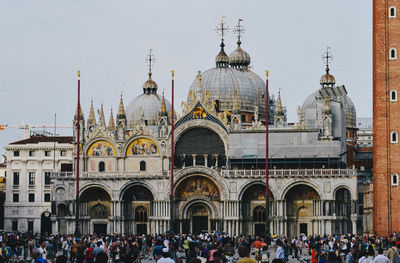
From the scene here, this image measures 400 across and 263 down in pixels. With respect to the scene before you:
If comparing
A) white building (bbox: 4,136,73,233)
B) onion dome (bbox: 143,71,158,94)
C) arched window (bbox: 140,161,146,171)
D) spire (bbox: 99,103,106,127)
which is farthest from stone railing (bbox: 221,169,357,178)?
white building (bbox: 4,136,73,233)

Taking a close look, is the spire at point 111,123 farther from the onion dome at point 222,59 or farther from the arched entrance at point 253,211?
the arched entrance at point 253,211

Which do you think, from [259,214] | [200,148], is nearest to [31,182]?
[200,148]

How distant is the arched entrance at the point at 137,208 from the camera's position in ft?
254

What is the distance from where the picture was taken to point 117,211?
251 ft

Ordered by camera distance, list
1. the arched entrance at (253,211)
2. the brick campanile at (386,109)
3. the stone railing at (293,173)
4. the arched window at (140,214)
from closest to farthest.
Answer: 1. the brick campanile at (386,109)
2. the stone railing at (293,173)
3. the arched entrance at (253,211)
4. the arched window at (140,214)

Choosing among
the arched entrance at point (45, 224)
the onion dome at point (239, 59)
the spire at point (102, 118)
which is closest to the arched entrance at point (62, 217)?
the spire at point (102, 118)

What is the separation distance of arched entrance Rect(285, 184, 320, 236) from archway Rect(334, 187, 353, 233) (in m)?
1.81

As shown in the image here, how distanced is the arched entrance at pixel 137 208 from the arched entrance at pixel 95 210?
5.38ft

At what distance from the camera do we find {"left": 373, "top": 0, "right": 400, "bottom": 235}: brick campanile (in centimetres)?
6419

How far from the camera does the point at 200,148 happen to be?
77188 millimetres

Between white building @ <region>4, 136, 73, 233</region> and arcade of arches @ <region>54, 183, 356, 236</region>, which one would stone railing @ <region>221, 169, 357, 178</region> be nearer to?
arcade of arches @ <region>54, 183, 356, 236</region>

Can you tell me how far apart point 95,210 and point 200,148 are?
Answer: 37.1ft

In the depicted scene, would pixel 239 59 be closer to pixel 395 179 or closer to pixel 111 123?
pixel 111 123

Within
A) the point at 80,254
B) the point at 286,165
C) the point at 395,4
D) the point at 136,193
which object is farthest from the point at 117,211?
the point at 80,254
